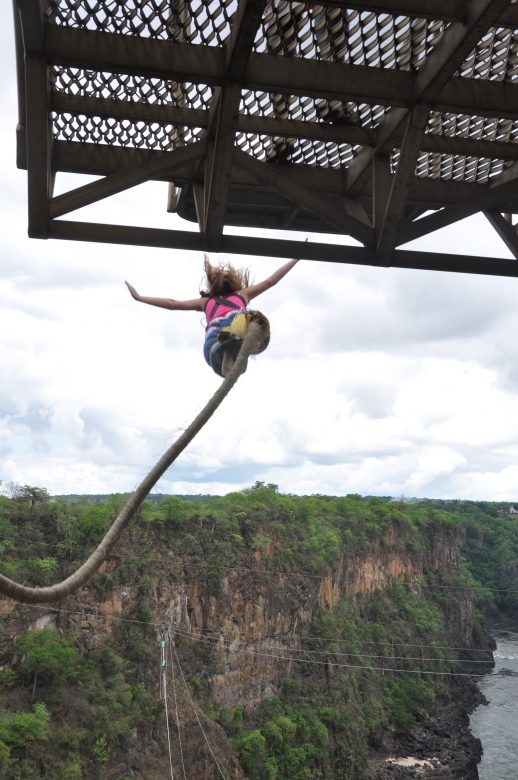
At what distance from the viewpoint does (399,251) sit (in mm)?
3885

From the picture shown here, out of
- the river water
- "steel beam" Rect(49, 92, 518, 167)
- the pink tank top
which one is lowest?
the river water

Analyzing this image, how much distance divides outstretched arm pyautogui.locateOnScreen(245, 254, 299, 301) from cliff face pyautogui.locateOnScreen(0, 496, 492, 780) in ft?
65.1

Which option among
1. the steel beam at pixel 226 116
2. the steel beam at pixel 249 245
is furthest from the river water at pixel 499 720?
the steel beam at pixel 226 116

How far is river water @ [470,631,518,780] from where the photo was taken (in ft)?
121

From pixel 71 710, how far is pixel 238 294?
20.6 meters

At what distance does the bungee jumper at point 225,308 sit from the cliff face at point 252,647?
19.7m

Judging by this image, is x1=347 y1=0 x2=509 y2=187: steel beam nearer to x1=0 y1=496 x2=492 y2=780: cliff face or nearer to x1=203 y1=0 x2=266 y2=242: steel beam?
x1=203 y1=0 x2=266 y2=242: steel beam

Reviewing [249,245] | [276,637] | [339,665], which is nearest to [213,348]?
[249,245]

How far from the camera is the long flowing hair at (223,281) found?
2.96 meters

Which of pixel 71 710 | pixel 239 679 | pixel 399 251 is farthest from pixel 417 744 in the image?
pixel 399 251

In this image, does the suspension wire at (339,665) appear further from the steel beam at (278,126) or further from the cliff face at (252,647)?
the steel beam at (278,126)

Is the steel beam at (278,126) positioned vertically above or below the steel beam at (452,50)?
above

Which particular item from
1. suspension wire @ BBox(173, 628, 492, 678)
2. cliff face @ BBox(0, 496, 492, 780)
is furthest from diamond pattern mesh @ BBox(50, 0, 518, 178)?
suspension wire @ BBox(173, 628, 492, 678)

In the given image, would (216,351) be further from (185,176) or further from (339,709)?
(339,709)
